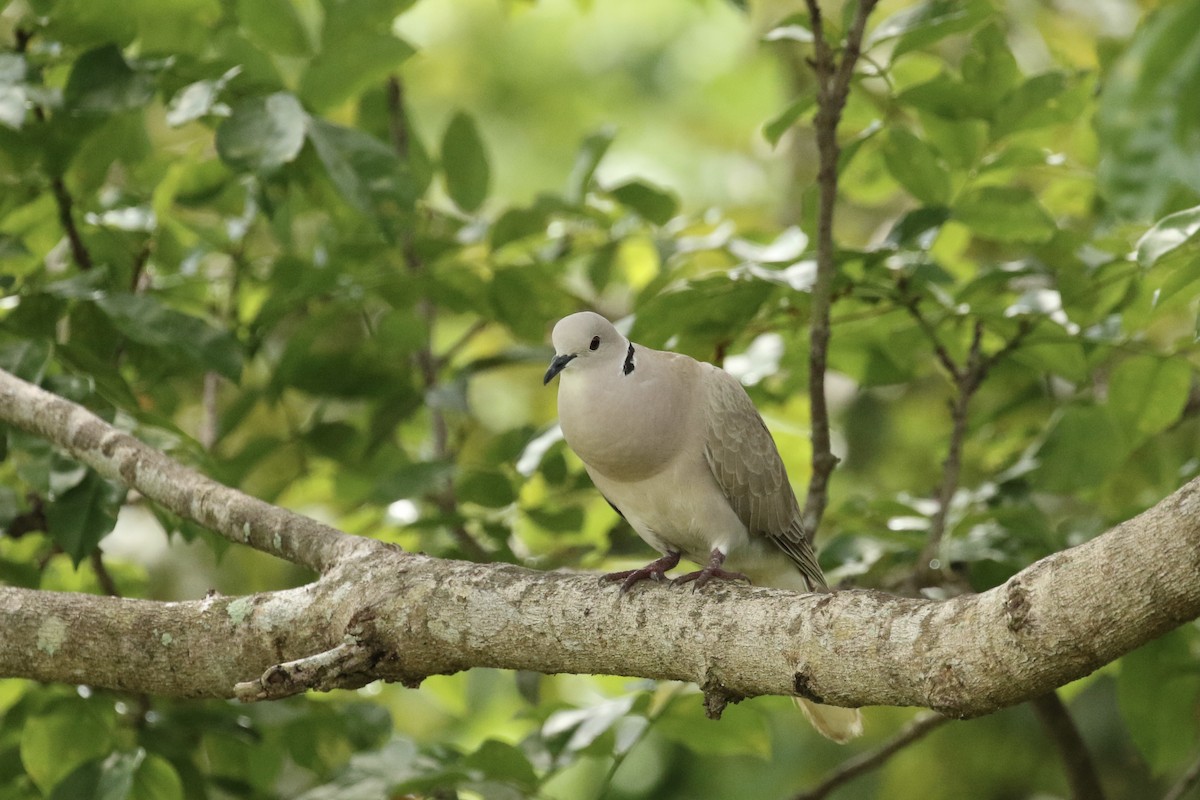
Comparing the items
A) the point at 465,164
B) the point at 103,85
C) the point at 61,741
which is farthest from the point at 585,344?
the point at 61,741

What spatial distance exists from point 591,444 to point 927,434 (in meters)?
2.56

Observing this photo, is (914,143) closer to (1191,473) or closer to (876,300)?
(876,300)

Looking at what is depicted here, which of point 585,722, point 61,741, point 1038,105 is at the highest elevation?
point 1038,105

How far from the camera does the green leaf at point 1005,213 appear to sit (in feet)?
8.80

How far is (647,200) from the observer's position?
3.01 meters

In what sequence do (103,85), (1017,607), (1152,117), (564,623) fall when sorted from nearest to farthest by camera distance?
(1152,117) < (1017,607) < (564,623) < (103,85)

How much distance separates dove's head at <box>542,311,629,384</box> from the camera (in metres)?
2.49

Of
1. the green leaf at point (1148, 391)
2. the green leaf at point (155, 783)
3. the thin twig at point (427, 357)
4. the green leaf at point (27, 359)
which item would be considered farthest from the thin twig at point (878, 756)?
the green leaf at point (27, 359)

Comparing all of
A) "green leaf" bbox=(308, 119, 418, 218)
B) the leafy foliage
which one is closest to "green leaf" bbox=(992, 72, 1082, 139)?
the leafy foliage

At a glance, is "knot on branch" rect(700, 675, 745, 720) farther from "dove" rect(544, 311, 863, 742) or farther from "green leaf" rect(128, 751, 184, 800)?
"green leaf" rect(128, 751, 184, 800)

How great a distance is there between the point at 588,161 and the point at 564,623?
1.41m

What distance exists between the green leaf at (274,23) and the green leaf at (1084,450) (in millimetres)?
1881

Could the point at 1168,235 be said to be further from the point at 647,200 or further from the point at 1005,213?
the point at 647,200

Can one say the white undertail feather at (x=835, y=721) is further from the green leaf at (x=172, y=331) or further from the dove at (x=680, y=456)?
the green leaf at (x=172, y=331)
